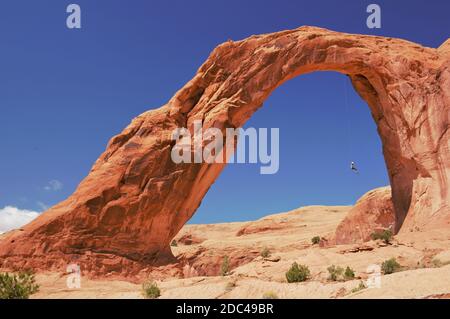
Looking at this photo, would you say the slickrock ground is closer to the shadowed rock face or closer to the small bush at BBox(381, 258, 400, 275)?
the small bush at BBox(381, 258, 400, 275)

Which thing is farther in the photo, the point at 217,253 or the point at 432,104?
the point at 217,253

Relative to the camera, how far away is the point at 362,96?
19.8 m

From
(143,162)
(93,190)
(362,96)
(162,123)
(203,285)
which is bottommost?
(203,285)

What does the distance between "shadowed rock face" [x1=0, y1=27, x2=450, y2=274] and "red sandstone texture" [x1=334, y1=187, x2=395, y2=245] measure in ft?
26.6

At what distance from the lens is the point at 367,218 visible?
88.1 ft

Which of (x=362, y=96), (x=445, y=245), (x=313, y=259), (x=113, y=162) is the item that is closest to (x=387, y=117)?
(x=362, y=96)

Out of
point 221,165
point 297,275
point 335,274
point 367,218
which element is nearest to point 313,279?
point 297,275

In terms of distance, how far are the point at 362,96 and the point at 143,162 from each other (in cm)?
1187

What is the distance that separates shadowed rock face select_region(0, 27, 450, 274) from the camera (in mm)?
13766

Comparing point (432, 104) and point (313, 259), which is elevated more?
point (432, 104)

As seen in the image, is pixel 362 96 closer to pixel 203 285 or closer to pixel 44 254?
pixel 203 285

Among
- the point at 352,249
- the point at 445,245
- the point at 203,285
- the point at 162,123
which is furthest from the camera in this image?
the point at 162,123

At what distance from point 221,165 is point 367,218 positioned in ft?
48.6
